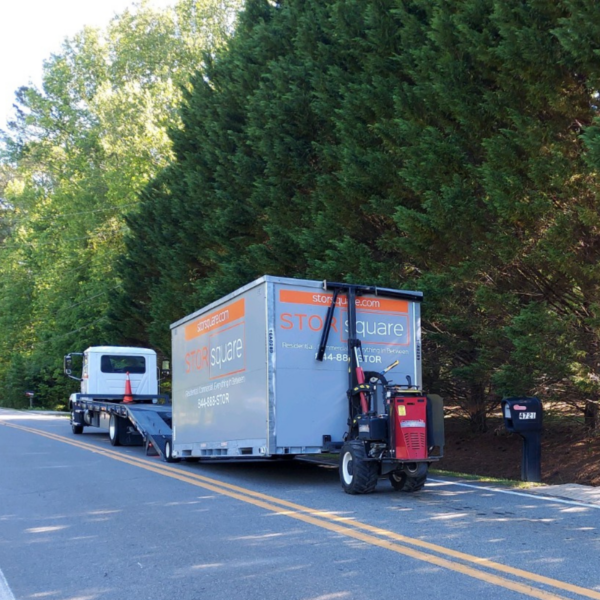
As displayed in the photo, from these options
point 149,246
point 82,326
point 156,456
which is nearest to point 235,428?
point 156,456

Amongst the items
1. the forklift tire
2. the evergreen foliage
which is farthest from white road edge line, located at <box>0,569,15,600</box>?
the evergreen foliage

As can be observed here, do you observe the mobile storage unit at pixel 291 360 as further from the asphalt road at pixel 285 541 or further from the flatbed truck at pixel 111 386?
the flatbed truck at pixel 111 386

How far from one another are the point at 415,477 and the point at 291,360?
2344 millimetres

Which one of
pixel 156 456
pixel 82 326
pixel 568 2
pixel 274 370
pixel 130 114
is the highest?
pixel 130 114

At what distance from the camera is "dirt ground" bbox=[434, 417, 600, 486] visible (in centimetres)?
1280

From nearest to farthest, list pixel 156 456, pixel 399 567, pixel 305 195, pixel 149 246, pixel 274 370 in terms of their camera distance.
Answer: pixel 399 567
pixel 274 370
pixel 156 456
pixel 305 195
pixel 149 246

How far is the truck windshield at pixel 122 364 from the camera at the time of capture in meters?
23.1

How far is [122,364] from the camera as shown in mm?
23266

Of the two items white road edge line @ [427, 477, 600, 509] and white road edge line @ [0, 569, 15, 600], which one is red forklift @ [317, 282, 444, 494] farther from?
white road edge line @ [0, 569, 15, 600]

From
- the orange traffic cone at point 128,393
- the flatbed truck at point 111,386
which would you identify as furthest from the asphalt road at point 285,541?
the orange traffic cone at point 128,393

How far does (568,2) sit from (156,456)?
1164 centimetres

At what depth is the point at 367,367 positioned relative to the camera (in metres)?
11.4

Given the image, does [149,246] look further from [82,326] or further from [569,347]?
[569,347]

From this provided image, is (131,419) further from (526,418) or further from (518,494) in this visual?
(518,494)
